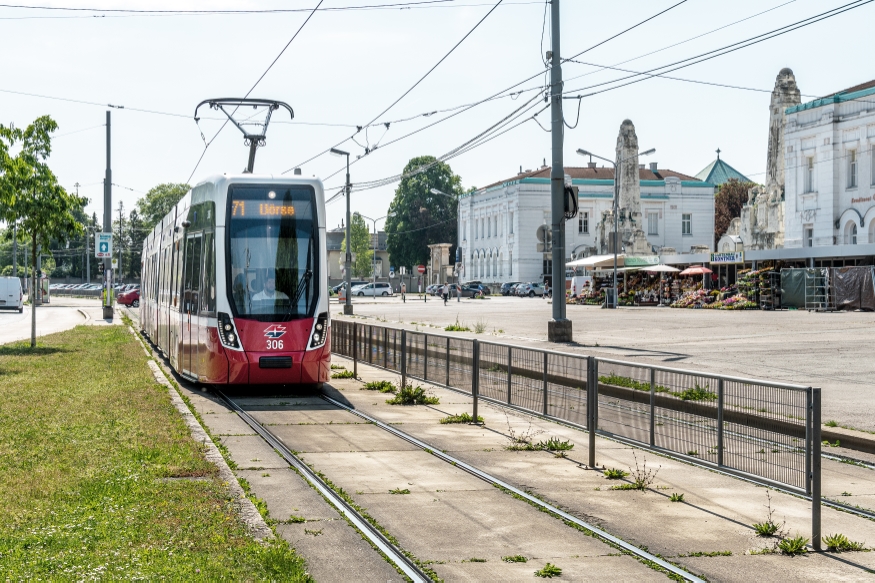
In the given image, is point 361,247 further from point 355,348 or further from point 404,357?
point 404,357

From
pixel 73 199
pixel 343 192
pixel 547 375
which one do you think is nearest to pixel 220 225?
pixel 547 375

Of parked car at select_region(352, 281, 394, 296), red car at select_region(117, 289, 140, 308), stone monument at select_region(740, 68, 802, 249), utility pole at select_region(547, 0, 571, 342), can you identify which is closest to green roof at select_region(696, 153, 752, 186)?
parked car at select_region(352, 281, 394, 296)

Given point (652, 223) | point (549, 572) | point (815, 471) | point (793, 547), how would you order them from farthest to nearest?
point (652, 223) → point (815, 471) → point (793, 547) → point (549, 572)

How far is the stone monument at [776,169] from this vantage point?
232 feet

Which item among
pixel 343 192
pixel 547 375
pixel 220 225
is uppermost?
pixel 343 192

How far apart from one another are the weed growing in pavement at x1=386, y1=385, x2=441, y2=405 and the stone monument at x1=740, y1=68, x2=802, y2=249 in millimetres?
57757

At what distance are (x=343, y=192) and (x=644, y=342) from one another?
28.0 metres

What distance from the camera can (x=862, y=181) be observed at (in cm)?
6047

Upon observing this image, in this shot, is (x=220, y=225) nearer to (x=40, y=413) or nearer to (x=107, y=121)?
(x=40, y=413)

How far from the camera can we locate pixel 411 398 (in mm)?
16078

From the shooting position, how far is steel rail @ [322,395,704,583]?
6559 mm

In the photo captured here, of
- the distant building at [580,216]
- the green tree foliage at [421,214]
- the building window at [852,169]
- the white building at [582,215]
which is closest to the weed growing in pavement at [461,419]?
the building window at [852,169]

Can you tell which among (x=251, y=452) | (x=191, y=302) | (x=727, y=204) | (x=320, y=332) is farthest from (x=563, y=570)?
(x=727, y=204)

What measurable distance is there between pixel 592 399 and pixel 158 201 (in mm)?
125322
